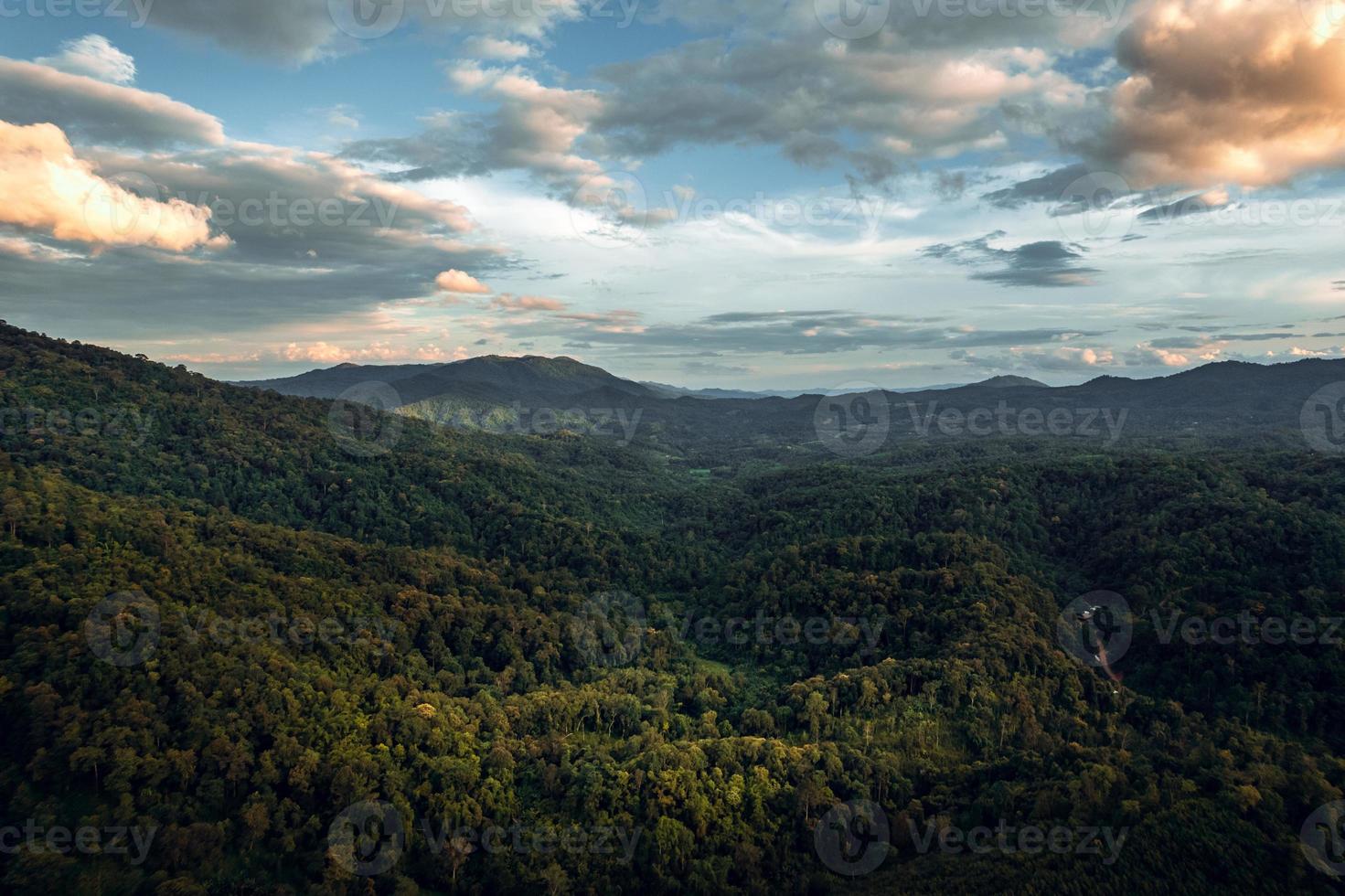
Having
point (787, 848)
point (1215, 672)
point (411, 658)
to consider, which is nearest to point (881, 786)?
point (787, 848)

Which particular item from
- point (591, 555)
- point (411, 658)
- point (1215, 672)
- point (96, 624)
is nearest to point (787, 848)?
point (411, 658)

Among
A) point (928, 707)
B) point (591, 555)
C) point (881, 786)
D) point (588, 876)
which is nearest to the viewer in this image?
point (588, 876)

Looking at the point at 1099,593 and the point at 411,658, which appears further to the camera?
the point at 1099,593

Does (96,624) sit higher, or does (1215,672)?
(96,624)

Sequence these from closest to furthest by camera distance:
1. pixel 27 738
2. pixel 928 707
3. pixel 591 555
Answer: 1. pixel 27 738
2. pixel 928 707
3. pixel 591 555

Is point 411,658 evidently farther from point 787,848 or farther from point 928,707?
point 928,707

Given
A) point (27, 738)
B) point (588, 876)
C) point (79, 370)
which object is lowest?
point (588, 876)
